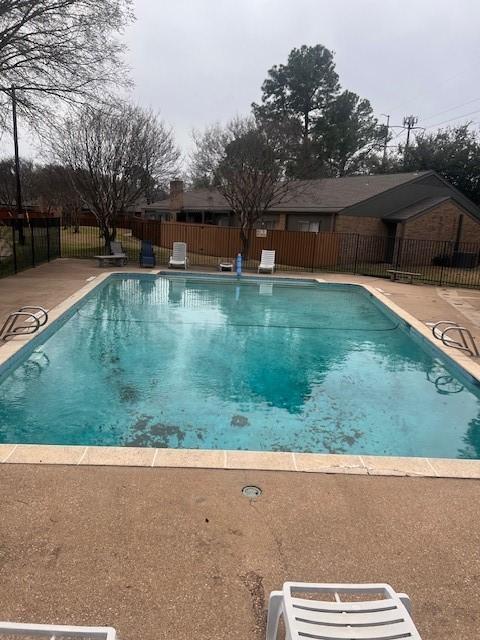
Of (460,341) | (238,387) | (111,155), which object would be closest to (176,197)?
(111,155)

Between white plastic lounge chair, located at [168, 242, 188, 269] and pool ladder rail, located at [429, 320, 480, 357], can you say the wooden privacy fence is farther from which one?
pool ladder rail, located at [429, 320, 480, 357]

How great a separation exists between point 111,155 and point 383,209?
43.2 ft

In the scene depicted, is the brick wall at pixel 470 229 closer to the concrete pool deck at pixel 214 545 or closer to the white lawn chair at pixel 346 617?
the concrete pool deck at pixel 214 545

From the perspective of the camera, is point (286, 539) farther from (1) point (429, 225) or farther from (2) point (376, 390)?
(1) point (429, 225)

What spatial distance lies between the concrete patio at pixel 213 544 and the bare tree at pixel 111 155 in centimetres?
1614

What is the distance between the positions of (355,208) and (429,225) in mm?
3974

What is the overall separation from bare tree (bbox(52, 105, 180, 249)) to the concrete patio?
1614cm

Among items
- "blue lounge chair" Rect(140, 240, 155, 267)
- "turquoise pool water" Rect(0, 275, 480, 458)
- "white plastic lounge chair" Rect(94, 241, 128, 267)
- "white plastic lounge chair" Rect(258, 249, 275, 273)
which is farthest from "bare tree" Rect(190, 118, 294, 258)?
"turquoise pool water" Rect(0, 275, 480, 458)

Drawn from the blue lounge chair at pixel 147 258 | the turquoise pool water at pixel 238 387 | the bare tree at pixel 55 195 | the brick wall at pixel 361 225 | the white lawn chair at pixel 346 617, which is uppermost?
the bare tree at pixel 55 195

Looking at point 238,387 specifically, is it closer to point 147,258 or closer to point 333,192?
point 147,258

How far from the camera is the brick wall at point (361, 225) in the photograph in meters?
21.5


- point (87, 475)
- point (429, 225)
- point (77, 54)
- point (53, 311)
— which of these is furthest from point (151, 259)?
point (87, 475)

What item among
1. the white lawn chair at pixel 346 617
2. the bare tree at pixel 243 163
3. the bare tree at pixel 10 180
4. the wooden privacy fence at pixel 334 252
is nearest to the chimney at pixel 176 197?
the wooden privacy fence at pixel 334 252

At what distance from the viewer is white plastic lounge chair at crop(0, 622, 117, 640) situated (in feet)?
5.55
